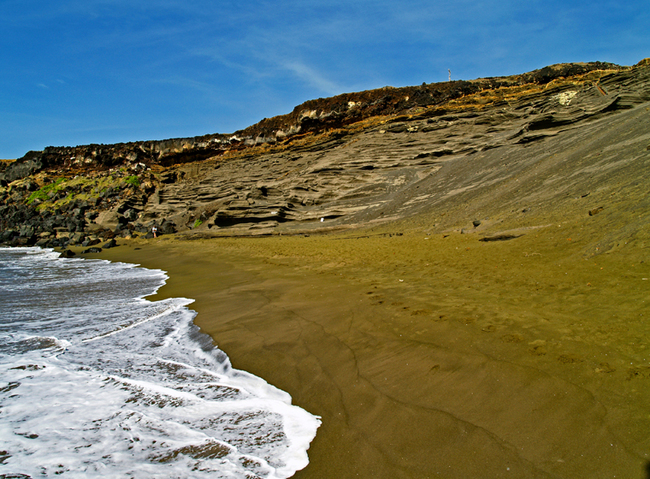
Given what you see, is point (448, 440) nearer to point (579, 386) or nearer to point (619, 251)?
point (579, 386)

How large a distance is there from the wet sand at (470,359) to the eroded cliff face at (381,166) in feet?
19.1

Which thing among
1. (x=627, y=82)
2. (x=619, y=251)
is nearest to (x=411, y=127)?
(x=627, y=82)

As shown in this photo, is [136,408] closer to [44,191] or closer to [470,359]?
[470,359]

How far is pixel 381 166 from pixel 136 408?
22.8m

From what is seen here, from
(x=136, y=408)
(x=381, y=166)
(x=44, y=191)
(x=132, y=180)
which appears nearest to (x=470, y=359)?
(x=136, y=408)

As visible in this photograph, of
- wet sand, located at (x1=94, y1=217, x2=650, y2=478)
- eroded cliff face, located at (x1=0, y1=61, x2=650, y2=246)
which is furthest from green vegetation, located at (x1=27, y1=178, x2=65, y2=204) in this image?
wet sand, located at (x1=94, y1=217, x2=650, y2=478)

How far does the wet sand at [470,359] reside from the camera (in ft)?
7.85

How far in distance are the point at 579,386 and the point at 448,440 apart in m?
1.29

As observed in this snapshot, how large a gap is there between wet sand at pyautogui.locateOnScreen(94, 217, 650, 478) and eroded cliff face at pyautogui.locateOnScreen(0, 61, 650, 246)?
583 cm

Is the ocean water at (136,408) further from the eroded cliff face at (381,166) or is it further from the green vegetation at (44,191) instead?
the green vegetation at (44,191)

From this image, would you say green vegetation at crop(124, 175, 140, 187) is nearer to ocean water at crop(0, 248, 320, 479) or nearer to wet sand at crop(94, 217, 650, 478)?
ocean water at crop(0, 248, 320, 479)

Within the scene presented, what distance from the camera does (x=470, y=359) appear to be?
3.52 metres

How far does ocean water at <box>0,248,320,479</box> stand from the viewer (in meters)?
2.57

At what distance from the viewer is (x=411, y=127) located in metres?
26.3
